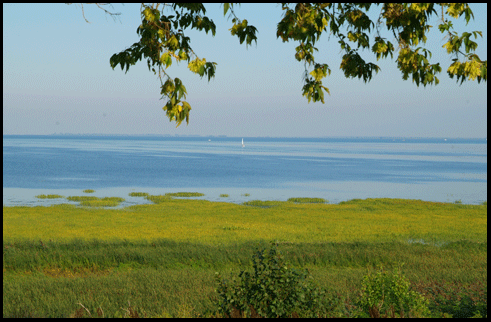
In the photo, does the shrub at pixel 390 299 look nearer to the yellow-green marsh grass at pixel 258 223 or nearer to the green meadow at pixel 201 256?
the green meadow at pixel 201 256

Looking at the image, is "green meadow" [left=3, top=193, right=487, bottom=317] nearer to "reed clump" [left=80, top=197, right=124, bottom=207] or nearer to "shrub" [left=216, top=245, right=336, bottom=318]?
"shrub" [left=216, top=245, right=336, bottom=318]

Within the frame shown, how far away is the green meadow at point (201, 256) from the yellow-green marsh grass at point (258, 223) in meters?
0.08

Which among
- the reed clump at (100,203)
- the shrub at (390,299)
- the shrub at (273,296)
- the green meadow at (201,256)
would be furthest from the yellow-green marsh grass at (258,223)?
the shrub at (273,296)

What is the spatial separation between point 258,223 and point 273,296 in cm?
2044

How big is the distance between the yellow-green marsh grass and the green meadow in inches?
3.0

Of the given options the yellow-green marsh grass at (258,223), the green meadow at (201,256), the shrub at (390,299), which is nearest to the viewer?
the shrub at (390,299)

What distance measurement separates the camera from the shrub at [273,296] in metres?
7.23

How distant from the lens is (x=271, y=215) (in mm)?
31781

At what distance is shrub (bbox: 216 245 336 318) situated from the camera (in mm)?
7227

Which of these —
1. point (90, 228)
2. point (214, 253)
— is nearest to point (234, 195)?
point (90, 228)

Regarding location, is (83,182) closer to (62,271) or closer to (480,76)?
(62,271)

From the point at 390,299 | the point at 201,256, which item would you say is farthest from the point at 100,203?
the point at 390,299

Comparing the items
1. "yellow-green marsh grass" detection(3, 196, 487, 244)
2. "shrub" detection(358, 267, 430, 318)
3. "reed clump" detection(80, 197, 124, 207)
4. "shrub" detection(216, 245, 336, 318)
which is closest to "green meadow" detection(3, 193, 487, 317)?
"yellow-green marsh grass" detection(3, 196, 487, 244)

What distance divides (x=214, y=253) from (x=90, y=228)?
36.8 feet
